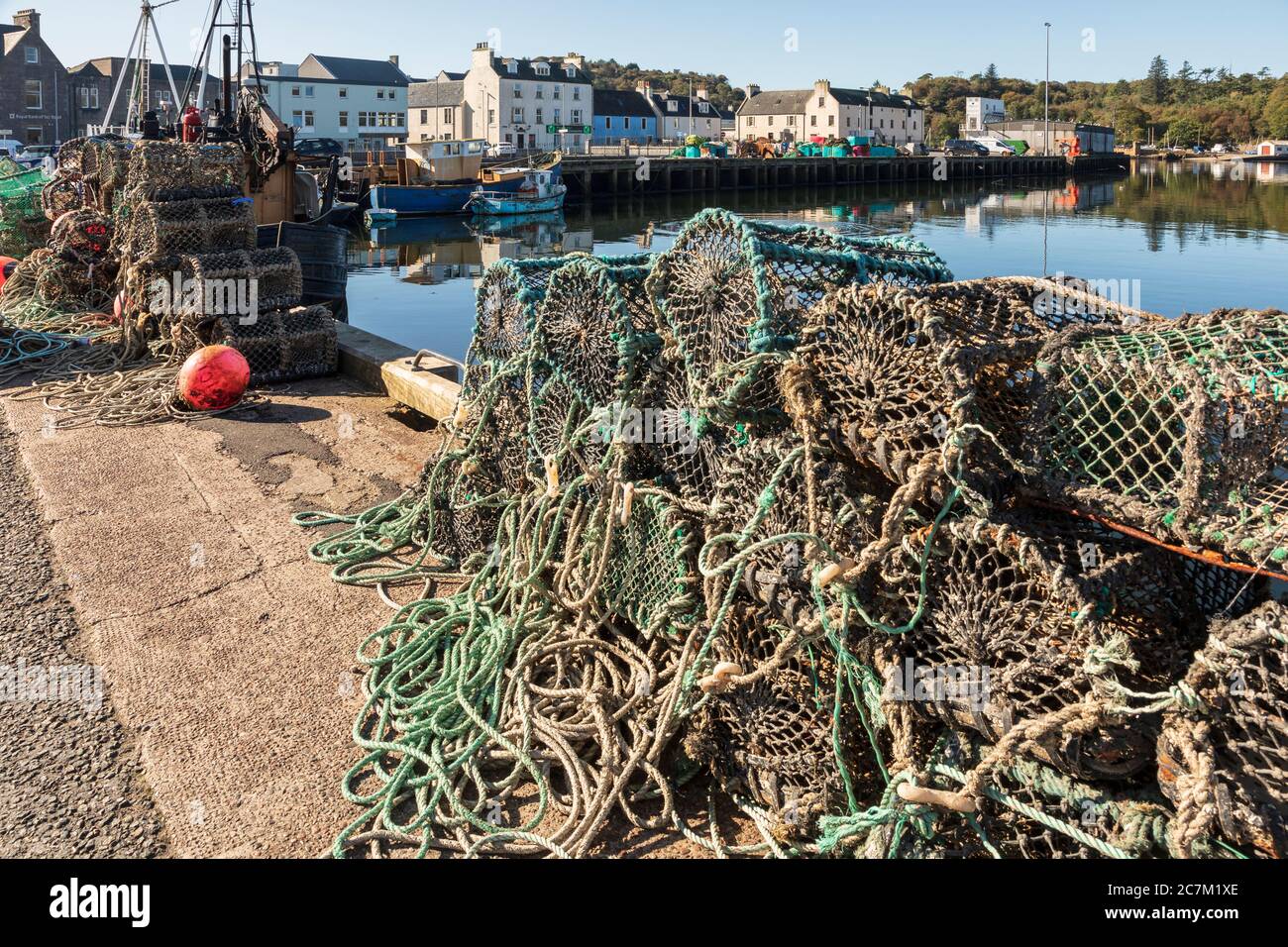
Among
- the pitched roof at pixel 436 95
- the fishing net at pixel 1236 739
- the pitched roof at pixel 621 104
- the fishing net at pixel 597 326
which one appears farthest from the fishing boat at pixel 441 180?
the fishing net at pixel 1236 739

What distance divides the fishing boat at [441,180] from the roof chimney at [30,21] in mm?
25000

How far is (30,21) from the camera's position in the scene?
171ft

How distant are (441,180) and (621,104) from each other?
41.5m

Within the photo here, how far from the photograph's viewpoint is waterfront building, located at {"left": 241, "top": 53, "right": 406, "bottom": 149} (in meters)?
63.9

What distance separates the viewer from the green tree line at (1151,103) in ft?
326

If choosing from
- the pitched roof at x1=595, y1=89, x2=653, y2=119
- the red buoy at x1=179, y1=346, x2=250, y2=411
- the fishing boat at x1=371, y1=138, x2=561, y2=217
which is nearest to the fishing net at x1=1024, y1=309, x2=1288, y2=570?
the red buoy at x1=179, y1=346, x2=250, y2=411

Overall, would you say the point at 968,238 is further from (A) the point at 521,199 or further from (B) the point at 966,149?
(B) the point at 966,149

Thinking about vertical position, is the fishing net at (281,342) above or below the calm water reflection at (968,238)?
below

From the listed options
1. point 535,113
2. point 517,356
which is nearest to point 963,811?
point 517,356

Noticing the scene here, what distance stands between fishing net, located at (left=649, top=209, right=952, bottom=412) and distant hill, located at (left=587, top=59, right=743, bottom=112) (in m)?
116

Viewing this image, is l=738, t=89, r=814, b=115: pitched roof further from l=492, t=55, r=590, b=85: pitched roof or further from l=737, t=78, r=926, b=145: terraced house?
l=492, t=55, r=590, b=85: pitched roof

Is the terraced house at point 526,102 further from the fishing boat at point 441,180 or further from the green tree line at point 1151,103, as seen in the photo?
the green tree line at point 1151,103

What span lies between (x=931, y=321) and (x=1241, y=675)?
940mm

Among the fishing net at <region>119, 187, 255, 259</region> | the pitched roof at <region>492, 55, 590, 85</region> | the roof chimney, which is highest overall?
the pitched roof at <region>492, 55, 590, 85</region>
